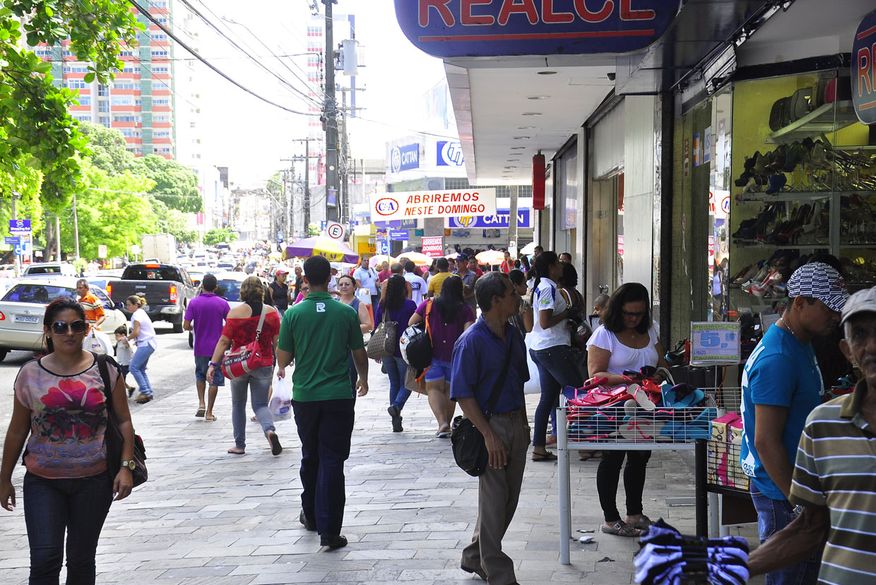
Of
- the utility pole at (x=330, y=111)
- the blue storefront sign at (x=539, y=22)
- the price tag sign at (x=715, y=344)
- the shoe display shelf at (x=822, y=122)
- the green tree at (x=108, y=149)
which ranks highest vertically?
the green tree at (x=108, y=149)

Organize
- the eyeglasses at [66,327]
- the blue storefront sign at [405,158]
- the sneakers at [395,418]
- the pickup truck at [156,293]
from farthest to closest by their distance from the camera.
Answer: the blue storefront sign at [405,158] < the pickup truck at [156,293] < the sneakers at [395,418] < the eyeglasses at [66,327]

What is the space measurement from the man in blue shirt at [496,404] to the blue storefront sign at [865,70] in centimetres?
288

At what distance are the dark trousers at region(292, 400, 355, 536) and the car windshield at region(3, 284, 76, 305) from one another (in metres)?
14.3

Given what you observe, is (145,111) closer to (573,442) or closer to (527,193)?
(527,193)

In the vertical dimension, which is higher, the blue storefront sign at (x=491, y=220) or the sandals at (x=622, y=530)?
the blue storefront sign at (x=491, y=220)

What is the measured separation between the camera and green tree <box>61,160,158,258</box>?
68.3 metres

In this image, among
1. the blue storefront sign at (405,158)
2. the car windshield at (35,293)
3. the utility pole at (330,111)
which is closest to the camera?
the car windshield at (35,293)

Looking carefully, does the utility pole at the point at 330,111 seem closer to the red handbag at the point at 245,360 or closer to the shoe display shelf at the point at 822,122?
the red handbag at the point at 245,360

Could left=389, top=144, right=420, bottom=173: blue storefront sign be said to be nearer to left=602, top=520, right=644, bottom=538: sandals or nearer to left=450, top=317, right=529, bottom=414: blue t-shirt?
left=602, top=520, right=644, bottom=538: sandals

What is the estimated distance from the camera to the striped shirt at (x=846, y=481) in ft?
8.80

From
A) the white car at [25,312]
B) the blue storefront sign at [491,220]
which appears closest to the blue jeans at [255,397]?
the white car at [25,312]

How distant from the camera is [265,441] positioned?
1124 cm

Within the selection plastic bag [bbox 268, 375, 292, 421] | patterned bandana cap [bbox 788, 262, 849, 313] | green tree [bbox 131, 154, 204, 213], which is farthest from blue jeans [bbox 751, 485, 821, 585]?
green tree [bbox 131, 154, 204, 213]

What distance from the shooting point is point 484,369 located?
5.70 metres
